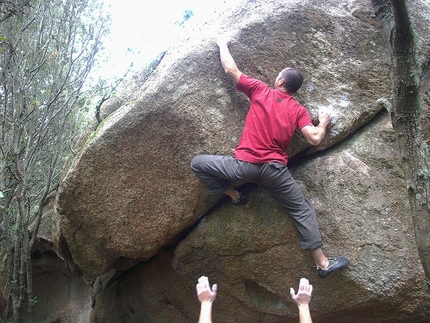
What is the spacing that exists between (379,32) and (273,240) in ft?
10.9

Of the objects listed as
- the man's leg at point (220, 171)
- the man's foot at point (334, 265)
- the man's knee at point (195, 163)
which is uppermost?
the man's knee at point (195, 163)

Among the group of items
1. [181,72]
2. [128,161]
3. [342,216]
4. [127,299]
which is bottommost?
[127,299]

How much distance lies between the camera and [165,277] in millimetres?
5836

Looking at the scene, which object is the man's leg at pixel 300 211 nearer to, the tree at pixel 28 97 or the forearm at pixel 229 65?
the forearm at pixel 229 65

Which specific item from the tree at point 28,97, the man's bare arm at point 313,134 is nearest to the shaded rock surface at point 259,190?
the man's bare arm at point 313,134

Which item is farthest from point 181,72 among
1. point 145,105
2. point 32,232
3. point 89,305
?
point 89,305

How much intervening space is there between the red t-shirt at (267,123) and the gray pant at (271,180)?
11cm

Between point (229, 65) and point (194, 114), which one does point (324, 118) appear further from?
point (194, 114)

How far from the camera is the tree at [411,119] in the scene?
113 inches

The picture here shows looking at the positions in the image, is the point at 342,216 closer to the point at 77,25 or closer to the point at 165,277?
the point at 165,277

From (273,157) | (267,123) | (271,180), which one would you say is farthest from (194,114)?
(271,180)

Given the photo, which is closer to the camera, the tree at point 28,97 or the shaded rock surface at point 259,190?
the shaded rock surface at point 259,190

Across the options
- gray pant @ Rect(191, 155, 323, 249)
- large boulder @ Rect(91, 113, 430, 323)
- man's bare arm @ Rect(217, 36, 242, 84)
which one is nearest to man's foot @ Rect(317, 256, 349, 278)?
large boulder @ Rect(91, 113, 430, 323)

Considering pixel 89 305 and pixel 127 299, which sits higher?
pixel 127 299
